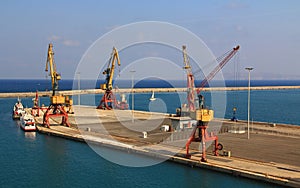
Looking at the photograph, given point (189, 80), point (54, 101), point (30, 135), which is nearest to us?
point (30, 135)

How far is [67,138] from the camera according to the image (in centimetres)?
5750

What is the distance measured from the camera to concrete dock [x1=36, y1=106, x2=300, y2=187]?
35594 millimetres

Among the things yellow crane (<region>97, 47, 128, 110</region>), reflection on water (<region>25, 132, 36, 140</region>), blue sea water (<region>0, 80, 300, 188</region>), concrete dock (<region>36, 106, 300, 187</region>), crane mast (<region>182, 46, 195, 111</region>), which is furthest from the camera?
yellow crane (<region>97, 47, 128, 110</region>)

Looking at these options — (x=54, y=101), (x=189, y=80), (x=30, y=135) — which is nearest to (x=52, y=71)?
(x=54, y=101)

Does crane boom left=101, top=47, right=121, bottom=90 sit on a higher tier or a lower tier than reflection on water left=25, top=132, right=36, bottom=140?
higher

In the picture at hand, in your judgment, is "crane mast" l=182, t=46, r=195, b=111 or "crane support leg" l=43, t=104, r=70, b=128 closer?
"crane support leg" l=43, t=104, r=70, b=128

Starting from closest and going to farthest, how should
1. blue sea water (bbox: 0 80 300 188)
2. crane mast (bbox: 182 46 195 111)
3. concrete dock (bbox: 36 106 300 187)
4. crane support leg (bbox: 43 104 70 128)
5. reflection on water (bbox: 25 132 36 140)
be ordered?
concrete dock (bbox: 36 106 300 187) < blue sea water (bbox: 0 80 300 188) < reflection on water (bbox: 25 132 36 140) < crane support leg (bbox: 43 104 70 128) < crane mast (bbox: 182 46 195 111)

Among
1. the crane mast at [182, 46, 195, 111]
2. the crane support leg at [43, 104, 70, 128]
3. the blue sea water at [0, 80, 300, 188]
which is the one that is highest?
the crane mast at [182, 46, 195, 111]

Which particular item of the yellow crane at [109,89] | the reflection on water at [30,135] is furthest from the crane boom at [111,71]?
the reflection on water at [30,135]

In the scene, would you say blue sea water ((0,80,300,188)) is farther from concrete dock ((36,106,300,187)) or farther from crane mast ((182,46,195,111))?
crane mast ((182,46,195,111))

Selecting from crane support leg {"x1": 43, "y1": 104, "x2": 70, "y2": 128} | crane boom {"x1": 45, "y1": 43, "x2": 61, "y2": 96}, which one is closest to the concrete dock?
crane support leg {"x1": 43, "y1": 104, "x2": 70, "y2": 128}

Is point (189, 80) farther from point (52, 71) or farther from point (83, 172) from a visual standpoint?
point (83, 172)

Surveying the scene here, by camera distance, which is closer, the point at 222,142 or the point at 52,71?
the point at 222,142

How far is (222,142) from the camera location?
49625 millimetres
